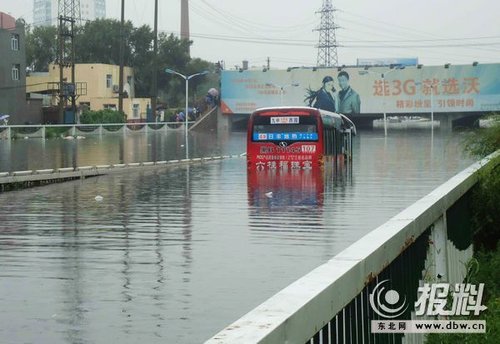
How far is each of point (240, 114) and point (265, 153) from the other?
66.3m

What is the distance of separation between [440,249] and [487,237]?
4065 mm

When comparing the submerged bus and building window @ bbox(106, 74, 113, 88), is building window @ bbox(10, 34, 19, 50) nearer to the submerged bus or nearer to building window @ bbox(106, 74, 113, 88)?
building window @ bbox(106, 74, 113, 88)

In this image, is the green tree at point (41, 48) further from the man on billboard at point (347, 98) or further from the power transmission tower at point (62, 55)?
the man on billboard at point (347, 98)

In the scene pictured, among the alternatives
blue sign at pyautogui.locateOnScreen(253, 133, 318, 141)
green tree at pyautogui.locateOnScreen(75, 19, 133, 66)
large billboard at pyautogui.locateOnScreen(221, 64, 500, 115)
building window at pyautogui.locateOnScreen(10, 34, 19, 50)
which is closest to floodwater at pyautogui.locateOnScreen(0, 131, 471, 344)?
blue sign at pyautogui.locateOnScreen(253, 133, 318, 141)

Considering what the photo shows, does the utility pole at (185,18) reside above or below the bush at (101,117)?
above

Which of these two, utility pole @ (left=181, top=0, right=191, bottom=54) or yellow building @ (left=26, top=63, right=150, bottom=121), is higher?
utility pole @ (left=181, top=0, right=191, bottom=54)

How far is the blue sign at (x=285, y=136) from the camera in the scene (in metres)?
31.3

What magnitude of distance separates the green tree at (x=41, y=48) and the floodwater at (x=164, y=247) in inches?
3694

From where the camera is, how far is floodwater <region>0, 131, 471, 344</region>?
758 cm

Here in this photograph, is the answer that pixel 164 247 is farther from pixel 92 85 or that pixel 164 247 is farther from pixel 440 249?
pixel 92 85

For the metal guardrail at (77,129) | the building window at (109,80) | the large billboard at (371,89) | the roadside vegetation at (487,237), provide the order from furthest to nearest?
the building window at (109,80) < the large billboard at (371,89) < the metal guardrail at (77,129) < the roadside vegetation at (487,237)

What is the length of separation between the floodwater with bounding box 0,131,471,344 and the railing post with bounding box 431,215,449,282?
1.80 m

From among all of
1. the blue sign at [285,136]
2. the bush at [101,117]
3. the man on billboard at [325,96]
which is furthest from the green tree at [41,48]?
the blue sign at [285,136]

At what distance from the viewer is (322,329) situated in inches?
146
